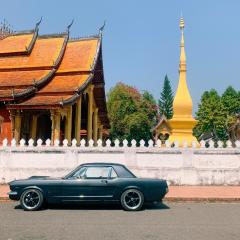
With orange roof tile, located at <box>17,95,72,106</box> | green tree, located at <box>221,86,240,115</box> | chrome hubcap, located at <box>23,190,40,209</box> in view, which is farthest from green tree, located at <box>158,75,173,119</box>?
chrome hubcap, located at <box>23,190,40,209</box>

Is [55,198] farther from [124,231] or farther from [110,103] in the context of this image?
[110,103]

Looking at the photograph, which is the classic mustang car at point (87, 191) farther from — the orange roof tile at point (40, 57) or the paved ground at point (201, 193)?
the orange roof tile at point (40, 57)

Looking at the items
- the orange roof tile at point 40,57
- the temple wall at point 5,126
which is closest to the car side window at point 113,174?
the temple wall at point 5,126

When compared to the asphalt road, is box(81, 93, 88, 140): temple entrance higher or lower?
higher

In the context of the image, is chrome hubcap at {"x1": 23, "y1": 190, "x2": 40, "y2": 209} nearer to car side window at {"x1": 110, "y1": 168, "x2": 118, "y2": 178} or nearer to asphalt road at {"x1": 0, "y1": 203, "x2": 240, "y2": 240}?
asphalt road at {"x1": 0, "y1": 203, "x2": 240, "y2": 240}

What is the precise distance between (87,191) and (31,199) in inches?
54.4

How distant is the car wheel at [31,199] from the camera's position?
922cm

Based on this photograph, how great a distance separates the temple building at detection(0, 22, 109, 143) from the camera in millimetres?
19016

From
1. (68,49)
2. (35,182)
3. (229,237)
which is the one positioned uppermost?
(68,49)

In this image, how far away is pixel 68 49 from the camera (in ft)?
83.3

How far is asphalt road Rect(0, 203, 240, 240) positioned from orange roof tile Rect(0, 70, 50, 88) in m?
11.3

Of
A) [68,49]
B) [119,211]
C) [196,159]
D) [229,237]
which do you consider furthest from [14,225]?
[68,49]

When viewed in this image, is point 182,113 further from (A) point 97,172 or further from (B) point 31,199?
(B) point 31,199

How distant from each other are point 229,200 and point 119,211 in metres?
3.72
